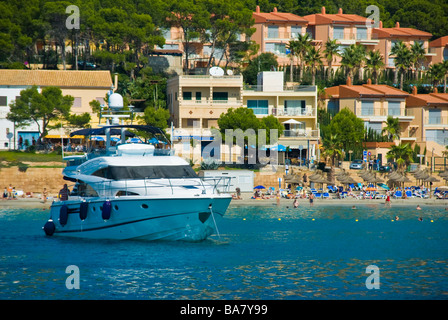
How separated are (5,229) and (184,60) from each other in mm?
54768

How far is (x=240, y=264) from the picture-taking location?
Answer: 32.8 metres

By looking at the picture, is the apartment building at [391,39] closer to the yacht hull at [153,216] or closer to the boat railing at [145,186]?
the boat railing at [145,186]

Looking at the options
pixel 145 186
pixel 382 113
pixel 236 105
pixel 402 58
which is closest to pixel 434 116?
pixel 382 113

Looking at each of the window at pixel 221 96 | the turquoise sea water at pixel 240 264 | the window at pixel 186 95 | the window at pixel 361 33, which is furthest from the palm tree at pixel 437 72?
the turquoise sea water at pixel 240 264

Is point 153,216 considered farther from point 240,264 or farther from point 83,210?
point 240,264

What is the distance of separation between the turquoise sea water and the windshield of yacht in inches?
128

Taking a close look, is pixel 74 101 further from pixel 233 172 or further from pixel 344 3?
pixel 344 3

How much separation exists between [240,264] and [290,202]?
26.5 m

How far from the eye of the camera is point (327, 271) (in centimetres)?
3180

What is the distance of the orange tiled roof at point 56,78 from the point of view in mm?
71188

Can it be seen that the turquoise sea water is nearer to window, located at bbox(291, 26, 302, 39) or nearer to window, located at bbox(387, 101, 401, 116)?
window, located at bbox(387, 101, 401, 116)

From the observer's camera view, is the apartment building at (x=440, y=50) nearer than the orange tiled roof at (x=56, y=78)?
No

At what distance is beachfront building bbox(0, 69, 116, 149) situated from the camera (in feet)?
227
